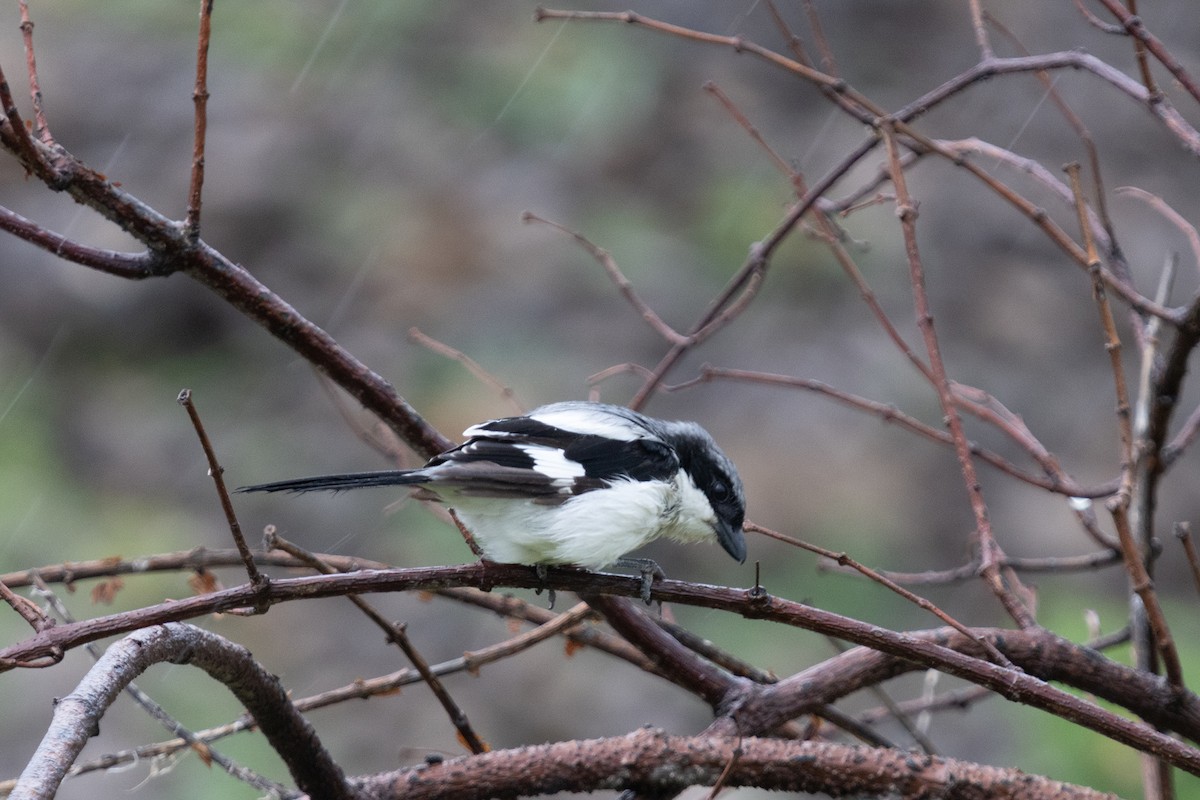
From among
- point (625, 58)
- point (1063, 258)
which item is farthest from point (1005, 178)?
point (625, 58)

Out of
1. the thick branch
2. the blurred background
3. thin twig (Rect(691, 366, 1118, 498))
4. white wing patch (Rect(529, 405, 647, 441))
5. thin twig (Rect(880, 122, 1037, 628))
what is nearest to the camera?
the thick branch

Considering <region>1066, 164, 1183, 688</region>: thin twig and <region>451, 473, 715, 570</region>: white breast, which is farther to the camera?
<region>451, 473, 715, 570</region>: white breast

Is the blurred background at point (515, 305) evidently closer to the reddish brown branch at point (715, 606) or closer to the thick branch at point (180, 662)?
the reddish brown branch at point (715, 606)

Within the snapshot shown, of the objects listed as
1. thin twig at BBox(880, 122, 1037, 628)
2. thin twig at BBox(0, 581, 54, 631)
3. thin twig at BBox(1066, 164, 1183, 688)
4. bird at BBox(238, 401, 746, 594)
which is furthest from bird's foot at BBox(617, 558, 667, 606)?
thin twig at BBox(0, 581, 54, 631)

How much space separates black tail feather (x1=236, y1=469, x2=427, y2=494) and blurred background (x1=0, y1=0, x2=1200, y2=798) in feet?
12.5

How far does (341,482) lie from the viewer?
2.17m

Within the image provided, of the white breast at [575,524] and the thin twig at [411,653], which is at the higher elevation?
the white breast at [575,524]

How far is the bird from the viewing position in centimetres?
260

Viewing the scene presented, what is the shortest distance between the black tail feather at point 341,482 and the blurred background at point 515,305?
380 centimetres

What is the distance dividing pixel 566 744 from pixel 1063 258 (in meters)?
8.39

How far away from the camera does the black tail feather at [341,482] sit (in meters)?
2.06

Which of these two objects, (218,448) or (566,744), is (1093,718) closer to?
(566,744)

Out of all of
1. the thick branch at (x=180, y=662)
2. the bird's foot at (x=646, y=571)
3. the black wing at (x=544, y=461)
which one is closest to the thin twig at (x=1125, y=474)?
the bird's foot at (x=646, y=571)

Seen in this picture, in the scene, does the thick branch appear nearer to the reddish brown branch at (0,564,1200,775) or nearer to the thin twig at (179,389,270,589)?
the reddish brown branch at (0,564,1200,775)
